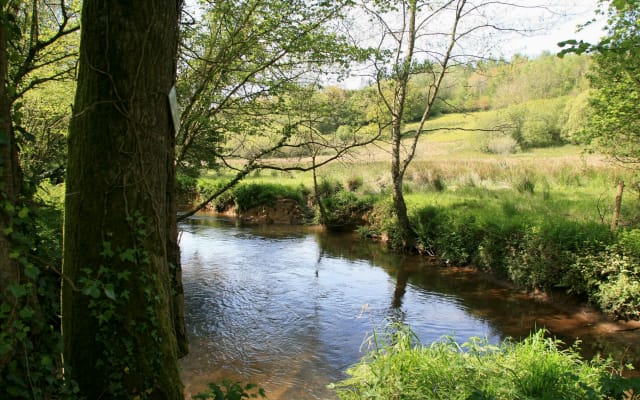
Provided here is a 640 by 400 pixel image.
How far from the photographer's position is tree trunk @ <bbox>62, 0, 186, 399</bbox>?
2.46 metres

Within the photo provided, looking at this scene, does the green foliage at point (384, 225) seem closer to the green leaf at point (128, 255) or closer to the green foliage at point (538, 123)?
the green leaf at point (128, 255)

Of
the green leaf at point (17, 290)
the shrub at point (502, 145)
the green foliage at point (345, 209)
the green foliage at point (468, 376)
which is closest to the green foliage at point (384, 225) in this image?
the green foliage at point (345, 209)

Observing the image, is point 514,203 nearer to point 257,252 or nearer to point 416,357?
point 257,252

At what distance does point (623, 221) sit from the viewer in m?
9.16

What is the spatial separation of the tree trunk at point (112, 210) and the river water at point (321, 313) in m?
2.86

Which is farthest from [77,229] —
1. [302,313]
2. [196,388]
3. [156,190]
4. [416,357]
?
[302,313]

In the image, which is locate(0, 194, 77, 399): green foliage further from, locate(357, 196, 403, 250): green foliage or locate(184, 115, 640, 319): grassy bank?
locate(357, 196, 403, 250): green foliage

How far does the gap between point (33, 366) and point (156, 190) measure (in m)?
1.12

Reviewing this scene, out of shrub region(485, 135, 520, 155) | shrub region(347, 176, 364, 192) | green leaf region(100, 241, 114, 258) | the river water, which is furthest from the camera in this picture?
shrub region(485, 135, 520, 155)

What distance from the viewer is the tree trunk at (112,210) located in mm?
2457

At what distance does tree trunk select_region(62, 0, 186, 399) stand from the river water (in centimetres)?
286

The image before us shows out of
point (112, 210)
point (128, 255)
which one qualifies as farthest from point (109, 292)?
point (112, 210)

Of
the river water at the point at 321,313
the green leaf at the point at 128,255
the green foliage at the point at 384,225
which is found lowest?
the river water at the point at 321,313

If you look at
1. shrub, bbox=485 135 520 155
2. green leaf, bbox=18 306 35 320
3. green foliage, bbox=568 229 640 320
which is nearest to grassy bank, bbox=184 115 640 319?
green foliage, bbox=568 229 640 320
